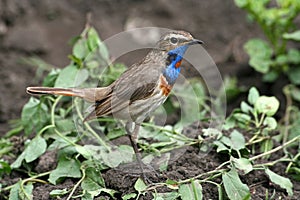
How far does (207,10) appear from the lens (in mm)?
8172

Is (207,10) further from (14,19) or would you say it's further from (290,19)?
(14,19)

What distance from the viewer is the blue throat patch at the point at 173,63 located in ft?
14.3

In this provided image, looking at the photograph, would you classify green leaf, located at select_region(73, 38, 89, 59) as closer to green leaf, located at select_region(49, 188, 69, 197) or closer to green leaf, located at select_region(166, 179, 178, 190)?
green leaf, located at select_region(49, 188, 69, 197)

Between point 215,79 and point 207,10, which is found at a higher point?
point 207,10

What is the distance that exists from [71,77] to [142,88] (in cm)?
111

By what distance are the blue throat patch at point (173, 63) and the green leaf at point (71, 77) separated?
3.81 ft

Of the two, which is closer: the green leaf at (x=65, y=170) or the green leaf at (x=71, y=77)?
the green leaf at (x=65, y=170)

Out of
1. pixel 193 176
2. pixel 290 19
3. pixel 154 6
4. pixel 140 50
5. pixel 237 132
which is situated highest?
pixel 154 6

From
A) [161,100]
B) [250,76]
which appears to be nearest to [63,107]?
[161,100]

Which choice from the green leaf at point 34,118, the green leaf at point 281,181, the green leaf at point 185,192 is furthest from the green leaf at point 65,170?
the green leaf at point 281,181

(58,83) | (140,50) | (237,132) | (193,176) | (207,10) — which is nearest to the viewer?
(193,176)

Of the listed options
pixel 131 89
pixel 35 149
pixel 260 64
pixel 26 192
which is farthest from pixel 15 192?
pixel 260 64

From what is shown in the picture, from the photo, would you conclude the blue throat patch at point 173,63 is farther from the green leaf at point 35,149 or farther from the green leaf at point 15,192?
the green leaf at point 15,192

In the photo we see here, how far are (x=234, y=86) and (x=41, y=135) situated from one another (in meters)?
2.69
